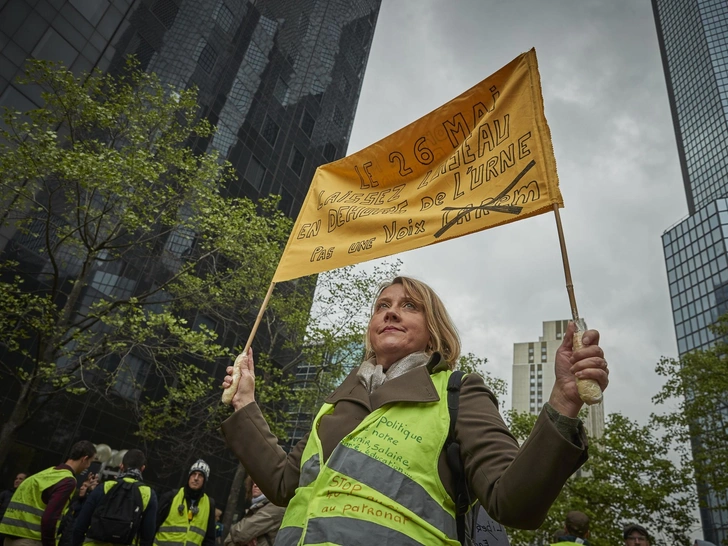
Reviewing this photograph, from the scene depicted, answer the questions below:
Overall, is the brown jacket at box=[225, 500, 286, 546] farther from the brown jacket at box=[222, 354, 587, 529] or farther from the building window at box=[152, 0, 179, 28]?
the building window at box=[152, 0, 179, 28]

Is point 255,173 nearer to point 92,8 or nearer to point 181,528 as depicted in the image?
point 92,8

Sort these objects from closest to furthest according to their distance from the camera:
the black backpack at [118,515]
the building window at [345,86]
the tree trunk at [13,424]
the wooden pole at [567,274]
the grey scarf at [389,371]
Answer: the wooden pole at [567,274] → the grey scarf at [389,371] → the black backpack at [118,515] → the tree trunk at [13,424] → the building window at [345,86]

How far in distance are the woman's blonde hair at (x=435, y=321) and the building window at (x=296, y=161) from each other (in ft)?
119

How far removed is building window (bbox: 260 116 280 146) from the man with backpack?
31463 millimetres

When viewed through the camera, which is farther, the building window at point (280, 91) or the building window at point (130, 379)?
the building window at point (280, 91)

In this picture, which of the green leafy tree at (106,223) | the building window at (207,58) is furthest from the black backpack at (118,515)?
the building window at (207,58)

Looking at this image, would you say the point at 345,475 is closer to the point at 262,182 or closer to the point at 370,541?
the point at 370,541

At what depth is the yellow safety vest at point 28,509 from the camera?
6.16 meters

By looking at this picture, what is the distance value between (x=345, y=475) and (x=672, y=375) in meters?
25.8

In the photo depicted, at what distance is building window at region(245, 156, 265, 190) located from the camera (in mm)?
33094

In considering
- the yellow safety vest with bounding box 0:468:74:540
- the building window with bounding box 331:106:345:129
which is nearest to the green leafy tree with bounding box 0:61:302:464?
the yellow safety vest with bounding box 0:468:74:540

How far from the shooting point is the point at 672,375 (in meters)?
23.3

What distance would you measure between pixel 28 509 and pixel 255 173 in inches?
1150

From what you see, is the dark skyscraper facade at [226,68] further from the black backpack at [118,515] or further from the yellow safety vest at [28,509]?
the black backpack at [118,515]
